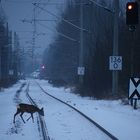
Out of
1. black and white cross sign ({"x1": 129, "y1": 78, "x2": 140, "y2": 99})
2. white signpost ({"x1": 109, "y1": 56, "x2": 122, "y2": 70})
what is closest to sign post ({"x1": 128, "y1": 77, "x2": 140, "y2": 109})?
black and white cross sign ({"x1": 129, "y1": 78, "x2": 140, "y2": 99})

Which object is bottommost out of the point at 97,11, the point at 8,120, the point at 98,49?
the point at 8,120

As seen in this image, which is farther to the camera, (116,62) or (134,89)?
(116,62)

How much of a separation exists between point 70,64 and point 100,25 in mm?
15966

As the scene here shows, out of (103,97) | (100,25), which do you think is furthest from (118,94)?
(100,25)

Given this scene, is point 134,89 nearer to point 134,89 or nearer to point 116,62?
point 134,89

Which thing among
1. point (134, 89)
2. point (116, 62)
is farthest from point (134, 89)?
point (116, 62)

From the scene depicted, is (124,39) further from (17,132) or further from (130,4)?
(17,132)

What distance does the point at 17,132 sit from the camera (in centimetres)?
1742

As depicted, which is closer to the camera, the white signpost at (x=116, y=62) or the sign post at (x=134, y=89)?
the sign post at (x=134, y=89)

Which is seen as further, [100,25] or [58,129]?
[100,25]

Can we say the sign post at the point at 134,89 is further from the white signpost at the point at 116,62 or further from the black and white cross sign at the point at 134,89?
the white signpost at the point at 116,62

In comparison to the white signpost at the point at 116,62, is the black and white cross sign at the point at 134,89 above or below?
below

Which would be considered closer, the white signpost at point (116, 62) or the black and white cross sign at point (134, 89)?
the black and white cross sign at point (134, 89)

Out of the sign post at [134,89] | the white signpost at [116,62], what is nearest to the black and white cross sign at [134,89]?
the sign post at [134,89]
